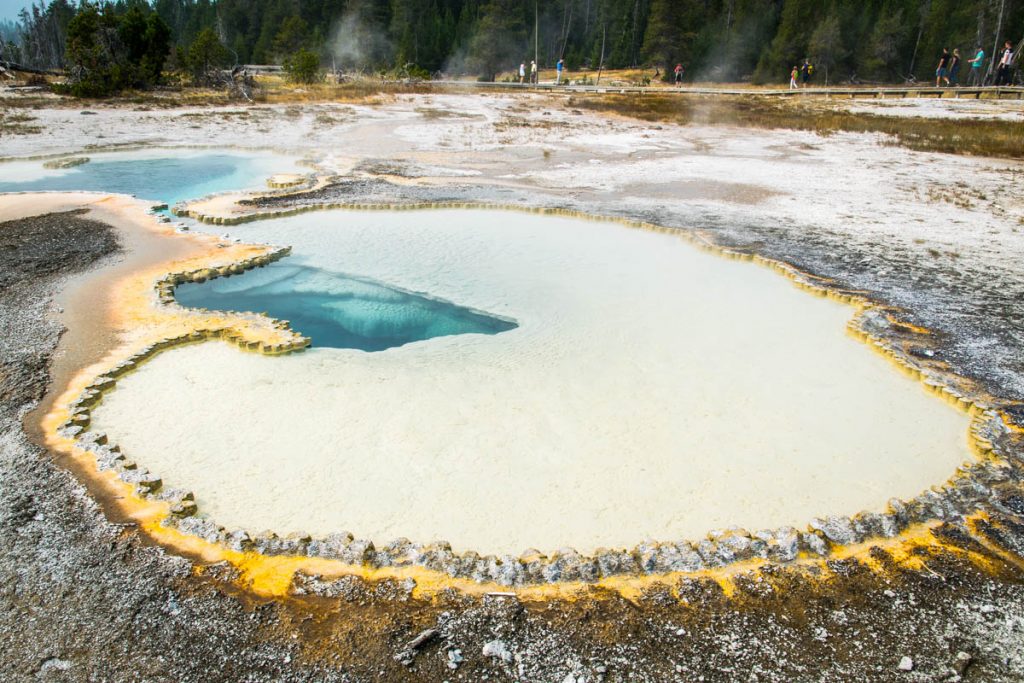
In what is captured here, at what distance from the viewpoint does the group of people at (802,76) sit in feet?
105

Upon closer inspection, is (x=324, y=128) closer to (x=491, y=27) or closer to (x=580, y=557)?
(x=580, y=557)

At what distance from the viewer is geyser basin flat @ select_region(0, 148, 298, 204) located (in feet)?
Result: 36.7

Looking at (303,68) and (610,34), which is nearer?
(303,68)

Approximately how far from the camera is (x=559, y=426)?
4.46 meters

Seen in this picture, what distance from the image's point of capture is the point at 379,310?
6543 millimetres

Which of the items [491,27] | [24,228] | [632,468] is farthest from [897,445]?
[491,27]

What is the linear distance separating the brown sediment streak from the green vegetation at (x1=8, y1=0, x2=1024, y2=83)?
29.3 metres

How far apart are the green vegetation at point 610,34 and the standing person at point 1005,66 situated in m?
3.63

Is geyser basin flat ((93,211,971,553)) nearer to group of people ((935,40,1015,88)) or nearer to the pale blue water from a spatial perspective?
the pale blue water

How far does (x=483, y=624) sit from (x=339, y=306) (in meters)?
4.29

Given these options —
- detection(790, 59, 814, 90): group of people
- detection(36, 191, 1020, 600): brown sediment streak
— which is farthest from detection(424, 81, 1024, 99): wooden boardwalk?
detection(36, 191, 1020, 600): brown sediment streak

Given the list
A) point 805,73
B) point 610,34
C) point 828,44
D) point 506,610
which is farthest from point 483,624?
point 610,34

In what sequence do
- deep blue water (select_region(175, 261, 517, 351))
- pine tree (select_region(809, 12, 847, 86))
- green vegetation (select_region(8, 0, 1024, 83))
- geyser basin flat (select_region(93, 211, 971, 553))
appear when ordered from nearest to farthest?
geyser basin flat (select_region(93, 211, 971, 553))
deep blue water (select_region(175, 261, 517, 351))
pine tree (select_region(809, 12, 847, 86))
green vegetation (select_region(8, 0, 1024, 83))

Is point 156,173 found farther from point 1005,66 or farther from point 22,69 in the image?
point 1005,66
